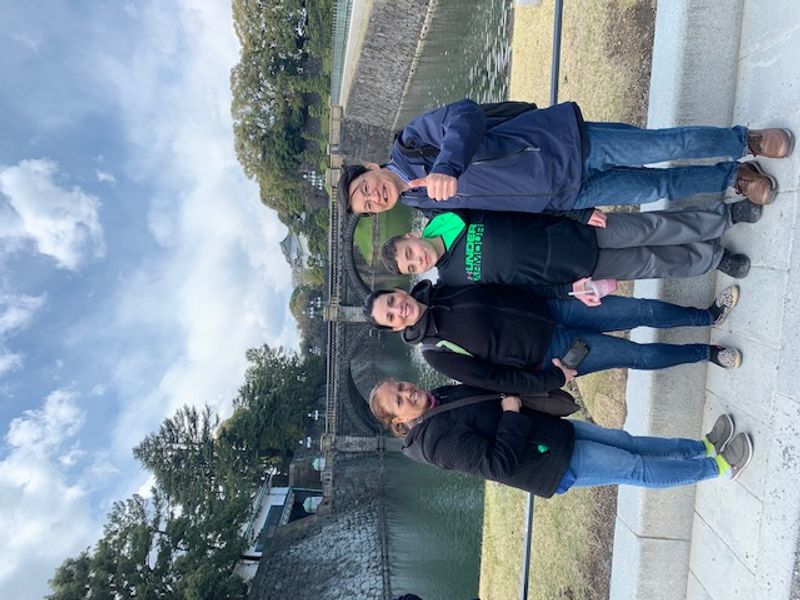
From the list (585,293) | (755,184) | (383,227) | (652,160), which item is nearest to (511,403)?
(585,293)

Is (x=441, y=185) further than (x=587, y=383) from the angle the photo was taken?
No

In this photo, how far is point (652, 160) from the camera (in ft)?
10.6

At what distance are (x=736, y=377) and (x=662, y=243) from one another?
2.98 feet

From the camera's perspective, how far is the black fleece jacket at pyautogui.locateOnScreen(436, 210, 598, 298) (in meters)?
3.26

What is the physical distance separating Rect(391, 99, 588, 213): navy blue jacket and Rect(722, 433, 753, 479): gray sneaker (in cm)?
165

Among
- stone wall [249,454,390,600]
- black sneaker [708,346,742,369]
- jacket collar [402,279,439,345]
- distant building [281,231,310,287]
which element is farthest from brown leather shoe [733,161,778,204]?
distant building [281,231,310,287]

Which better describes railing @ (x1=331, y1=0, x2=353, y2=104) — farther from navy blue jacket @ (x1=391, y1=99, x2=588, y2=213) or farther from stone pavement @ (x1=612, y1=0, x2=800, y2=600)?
navy blue jacket @ (x1=391, y1=99, x2=588, y2=213)

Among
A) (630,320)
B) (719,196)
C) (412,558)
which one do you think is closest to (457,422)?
(630,320)

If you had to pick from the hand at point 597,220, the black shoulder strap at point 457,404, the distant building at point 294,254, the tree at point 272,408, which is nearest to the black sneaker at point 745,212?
the hand at point 597,220

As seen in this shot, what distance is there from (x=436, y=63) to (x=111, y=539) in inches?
656

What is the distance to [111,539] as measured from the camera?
16031 millimetres

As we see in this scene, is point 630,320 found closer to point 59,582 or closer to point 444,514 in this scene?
point 444,514

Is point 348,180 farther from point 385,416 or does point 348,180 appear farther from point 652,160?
point 652,160

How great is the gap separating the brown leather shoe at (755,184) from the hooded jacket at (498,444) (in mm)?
1673
